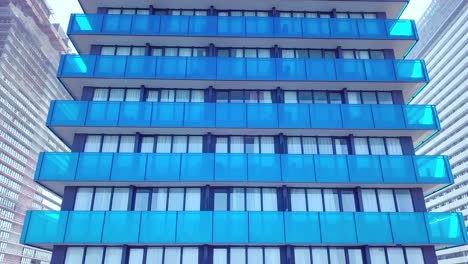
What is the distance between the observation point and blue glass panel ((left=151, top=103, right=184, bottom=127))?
20.4 metres

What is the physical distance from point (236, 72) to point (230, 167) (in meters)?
6.59

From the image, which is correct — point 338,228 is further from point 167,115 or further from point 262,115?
point 167,115

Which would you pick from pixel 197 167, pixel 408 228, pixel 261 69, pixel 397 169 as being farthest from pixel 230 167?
pixel 408 228

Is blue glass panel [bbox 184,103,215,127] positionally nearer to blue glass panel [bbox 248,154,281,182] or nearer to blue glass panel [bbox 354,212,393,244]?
blue glass panel [bbox 248,154,281,182]

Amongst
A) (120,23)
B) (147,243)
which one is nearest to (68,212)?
(147,243)

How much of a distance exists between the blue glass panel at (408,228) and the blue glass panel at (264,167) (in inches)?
263

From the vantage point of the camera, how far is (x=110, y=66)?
22062mm

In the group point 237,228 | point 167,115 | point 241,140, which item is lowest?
point 237,228

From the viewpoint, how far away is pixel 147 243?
17578 millimetres

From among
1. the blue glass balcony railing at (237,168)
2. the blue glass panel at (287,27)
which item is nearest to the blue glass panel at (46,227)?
the blue glass balcony railing at (237,168)

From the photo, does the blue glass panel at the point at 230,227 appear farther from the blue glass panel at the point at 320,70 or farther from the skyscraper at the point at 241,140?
the blue glass panel at the point at 320,70

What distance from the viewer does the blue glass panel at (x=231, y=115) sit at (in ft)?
67.4

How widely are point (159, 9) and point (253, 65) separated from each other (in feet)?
29.9

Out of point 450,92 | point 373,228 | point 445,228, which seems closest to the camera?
point 373,228
